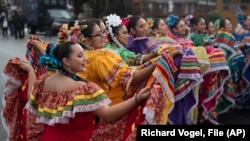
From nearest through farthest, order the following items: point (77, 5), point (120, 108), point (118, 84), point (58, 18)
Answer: point (120, 108) < point (118, 84) < point (58, 18) < point (77, 5)

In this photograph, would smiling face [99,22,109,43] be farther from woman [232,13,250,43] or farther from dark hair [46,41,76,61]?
woman [232,13,250,43]

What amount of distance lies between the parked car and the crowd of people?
67.1 ft

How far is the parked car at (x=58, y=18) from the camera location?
25.9 m

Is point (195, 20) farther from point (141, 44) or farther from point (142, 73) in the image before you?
point (142, 73)

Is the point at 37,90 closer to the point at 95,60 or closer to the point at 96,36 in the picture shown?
the point at 95,60

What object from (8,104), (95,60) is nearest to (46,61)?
(95,60)

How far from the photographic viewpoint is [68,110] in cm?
312

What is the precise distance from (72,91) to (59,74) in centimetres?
22

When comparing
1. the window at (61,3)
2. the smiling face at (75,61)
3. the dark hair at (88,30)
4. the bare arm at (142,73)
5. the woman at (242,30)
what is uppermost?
the dark hair at (88,30)

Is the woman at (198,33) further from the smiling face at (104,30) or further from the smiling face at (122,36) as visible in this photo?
the smiling face at (104,30)

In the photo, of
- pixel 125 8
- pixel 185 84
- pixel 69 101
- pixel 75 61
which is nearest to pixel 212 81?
pixel 185 84

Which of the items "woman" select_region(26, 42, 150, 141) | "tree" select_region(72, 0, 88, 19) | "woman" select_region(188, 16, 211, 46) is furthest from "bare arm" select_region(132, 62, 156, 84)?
"tree" select_region(72, 0, 88, 19)

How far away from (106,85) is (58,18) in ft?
76.0

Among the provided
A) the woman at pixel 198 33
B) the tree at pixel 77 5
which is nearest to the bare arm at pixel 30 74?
the woman at pixel 198 33
